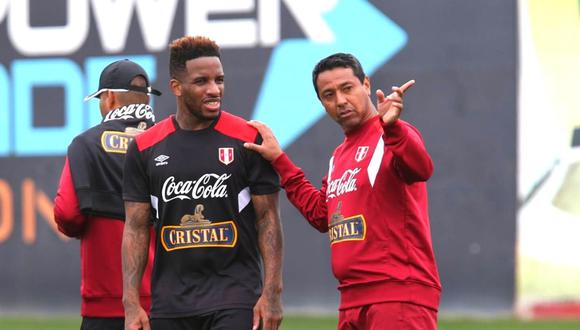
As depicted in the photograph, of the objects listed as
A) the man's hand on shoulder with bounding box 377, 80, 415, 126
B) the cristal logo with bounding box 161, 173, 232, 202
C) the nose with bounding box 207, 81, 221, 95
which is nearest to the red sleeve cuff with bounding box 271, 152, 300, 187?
the cristal logo with bounding box 161, 173, 232, 202

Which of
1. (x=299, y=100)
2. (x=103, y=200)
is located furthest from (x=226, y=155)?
(x=299, y=100)

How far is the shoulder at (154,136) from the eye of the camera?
5.96 meters

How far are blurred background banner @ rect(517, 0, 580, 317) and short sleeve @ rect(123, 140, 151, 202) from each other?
7.75 meters

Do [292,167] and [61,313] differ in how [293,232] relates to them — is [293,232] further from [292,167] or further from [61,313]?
[292,167]

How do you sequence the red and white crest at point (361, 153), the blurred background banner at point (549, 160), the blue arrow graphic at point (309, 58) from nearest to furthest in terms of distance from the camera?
1. the red and white crest at point (361, 153)
2. the blurred background banner at point (549, 160)
3. the blue arrow graphic at point (309, 58)

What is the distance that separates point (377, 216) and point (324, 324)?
22.9 feet

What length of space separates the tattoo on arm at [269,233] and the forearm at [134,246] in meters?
0.56

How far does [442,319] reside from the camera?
1307 centimetres

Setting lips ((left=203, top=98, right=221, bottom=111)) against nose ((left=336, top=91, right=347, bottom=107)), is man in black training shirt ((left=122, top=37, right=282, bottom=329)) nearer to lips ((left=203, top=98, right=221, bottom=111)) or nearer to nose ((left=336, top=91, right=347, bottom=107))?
lips ((left=203, top=98, right=221, bottom=111))

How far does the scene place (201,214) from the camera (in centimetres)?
580

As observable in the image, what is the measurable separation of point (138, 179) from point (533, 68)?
788 cm

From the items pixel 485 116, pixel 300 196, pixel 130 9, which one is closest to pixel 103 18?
pixel 130 9

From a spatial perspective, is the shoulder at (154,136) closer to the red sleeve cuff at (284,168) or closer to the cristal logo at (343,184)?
the red sleeve cuff at (284,168)

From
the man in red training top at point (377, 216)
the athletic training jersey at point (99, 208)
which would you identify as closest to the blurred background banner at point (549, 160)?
the athletic training jersey at point (99, 208)
